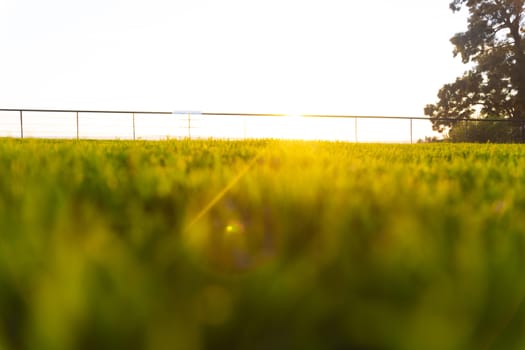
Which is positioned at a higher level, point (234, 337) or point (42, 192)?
point (42, 192)

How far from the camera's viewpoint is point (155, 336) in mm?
383

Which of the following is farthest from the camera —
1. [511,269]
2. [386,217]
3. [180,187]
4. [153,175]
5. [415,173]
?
[415,173]

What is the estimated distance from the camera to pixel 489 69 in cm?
2220

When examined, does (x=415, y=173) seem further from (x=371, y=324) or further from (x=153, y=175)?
(x=371, y=324)

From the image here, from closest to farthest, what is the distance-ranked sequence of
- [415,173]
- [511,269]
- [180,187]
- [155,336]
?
[155,336] < [511,269] < [180,187] < [415,173]

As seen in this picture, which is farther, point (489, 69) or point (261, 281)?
point (489, 69)

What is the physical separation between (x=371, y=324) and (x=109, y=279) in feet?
0.86

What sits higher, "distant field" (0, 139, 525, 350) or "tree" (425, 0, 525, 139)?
"tree" (425, 0, 525, 139)

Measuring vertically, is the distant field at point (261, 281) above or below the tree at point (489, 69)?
below

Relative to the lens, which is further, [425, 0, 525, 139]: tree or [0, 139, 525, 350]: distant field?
[425, 0, 525, 139]: tree

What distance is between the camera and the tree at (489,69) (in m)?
21.9

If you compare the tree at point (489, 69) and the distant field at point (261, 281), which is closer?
the distant field at point (261, 281)

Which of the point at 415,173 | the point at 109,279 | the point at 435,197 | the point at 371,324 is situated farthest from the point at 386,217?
the point at 415,173

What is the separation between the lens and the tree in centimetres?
2194
